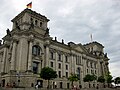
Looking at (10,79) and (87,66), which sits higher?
(87,66)

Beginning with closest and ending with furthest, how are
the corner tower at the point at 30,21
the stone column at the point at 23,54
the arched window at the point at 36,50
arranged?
the stone column at the point at 23,54 < the arched window at the point at 36,50 < the corner tower at the point at 30,21

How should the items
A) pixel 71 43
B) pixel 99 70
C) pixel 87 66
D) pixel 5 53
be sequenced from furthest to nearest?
pixel 99 70 → pixel 87 66 → pixel 71 43 → pixel 5 53

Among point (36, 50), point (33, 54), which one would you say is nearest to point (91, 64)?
point (36, 50)

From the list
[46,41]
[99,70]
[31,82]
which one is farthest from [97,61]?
[31,82]

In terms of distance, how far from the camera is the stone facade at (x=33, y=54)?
53941 millimetres

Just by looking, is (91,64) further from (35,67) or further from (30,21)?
(30,21)

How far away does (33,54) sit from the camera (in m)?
57.4

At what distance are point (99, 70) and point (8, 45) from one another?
48.1 metres

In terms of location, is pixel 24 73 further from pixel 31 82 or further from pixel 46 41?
pixel 46 41

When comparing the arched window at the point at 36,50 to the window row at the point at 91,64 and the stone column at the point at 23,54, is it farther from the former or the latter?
the window row at the point at 91,64

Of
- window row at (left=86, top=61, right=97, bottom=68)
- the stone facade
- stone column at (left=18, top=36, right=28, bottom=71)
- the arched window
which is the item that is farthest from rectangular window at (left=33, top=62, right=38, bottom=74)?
window row at (left=86, top=61, right=97, bottom=68)

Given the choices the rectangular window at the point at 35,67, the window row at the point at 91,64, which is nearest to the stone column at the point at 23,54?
the rectangular window at the point at 35,67

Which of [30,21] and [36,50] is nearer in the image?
[36,50]

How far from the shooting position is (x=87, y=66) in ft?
266
